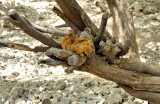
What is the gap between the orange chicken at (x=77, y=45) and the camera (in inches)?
57.1

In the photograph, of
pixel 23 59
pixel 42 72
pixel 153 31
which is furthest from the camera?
pixel 153 31

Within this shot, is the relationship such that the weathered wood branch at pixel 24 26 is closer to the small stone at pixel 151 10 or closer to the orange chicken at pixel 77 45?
the orange chicken at pixel 77 45

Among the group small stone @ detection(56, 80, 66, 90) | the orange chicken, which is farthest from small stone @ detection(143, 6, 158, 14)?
the orange chicken

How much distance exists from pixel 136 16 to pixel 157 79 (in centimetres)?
492

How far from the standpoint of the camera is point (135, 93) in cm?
190

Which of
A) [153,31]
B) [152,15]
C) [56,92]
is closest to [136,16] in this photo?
[152,15]

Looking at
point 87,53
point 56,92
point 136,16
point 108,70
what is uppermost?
point 136,16

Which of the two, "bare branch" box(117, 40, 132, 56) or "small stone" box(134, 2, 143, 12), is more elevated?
"small stone" box(134, 2, 143, 12)

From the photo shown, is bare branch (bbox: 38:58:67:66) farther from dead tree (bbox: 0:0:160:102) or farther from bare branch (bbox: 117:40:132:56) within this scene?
bare branch (bbox: 117:40:132:56)

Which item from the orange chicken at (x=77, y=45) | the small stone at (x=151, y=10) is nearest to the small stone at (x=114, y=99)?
the orange chicken at (x=77, y=45)

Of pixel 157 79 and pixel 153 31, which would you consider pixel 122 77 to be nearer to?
pixel 157 79

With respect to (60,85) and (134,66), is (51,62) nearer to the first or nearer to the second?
(134,66)

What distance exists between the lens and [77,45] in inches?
57.6

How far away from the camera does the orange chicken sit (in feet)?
4.76
